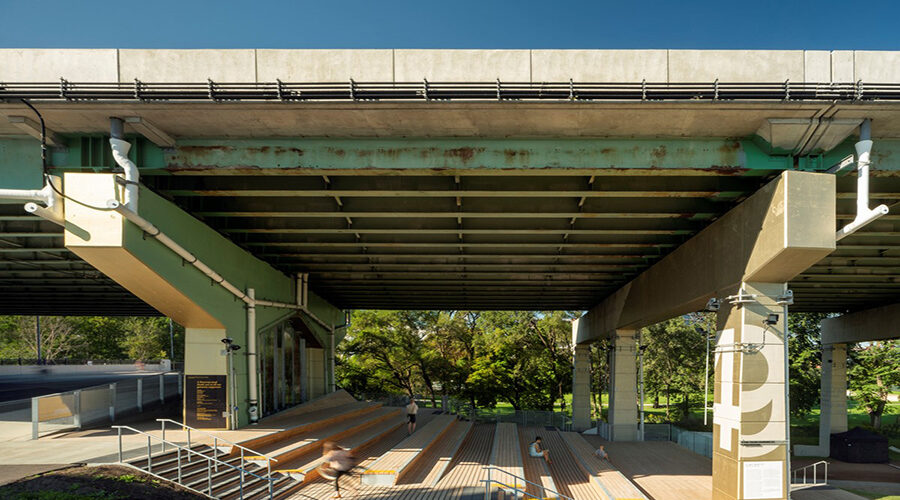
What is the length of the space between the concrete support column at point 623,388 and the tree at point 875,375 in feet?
91.7

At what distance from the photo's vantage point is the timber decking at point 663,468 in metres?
13.5

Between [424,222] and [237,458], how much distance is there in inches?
284

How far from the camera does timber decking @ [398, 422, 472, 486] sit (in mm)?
11603

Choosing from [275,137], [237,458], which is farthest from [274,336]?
[275,137]

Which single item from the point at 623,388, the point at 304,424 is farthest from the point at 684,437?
the point at 304,424

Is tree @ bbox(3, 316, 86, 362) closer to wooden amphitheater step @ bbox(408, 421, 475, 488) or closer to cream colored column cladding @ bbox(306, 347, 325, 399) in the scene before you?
cream colored column cladding @ bbox(306, 347, 325, 399)

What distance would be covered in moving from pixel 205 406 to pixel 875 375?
47.1 metres

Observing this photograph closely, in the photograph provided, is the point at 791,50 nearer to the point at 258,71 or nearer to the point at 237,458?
the point at 258,71

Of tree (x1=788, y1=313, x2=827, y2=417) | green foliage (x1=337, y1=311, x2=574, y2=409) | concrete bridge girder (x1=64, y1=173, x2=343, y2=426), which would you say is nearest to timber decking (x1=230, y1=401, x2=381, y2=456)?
concrete bridge girder (x1=64, y1=173, x2=343, y2=426)

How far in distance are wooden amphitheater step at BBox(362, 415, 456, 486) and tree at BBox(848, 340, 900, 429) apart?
3833cm

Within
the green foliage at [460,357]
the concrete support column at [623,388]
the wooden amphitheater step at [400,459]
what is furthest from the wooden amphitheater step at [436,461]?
the green foliage at [460,357]

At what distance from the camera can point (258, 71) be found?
9.10 meters

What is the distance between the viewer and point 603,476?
13531 millimetres

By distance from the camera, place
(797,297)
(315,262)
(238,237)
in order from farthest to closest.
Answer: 1. (797,297)
2. (315,262)
3. (238,237)
